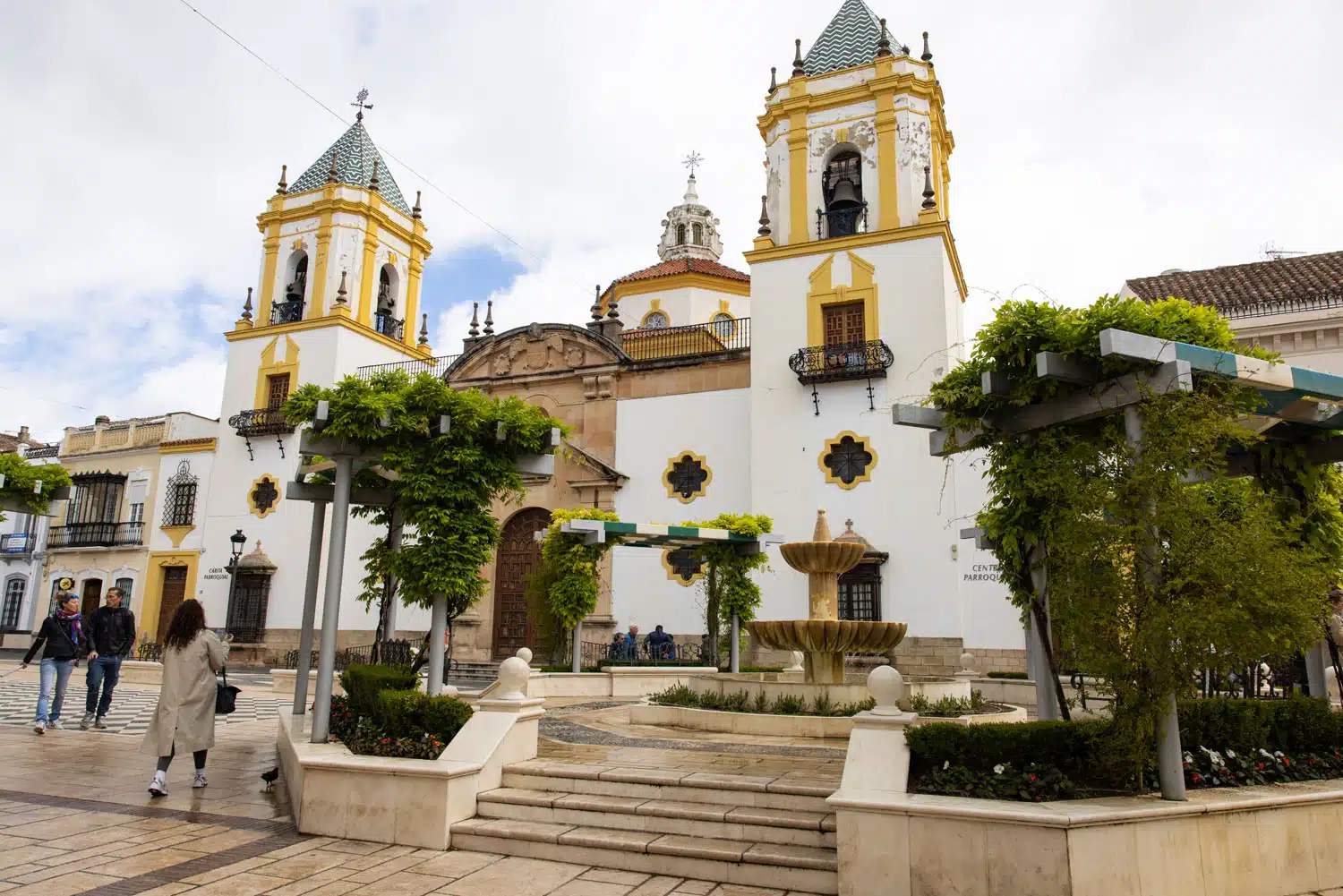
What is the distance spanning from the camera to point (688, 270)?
30844 mm

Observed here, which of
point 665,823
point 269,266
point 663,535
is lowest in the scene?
point 665,823

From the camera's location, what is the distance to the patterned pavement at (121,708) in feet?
39.5

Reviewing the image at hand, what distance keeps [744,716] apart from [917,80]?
633 inches

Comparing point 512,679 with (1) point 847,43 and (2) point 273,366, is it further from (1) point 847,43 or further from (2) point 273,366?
(2) point 273,366

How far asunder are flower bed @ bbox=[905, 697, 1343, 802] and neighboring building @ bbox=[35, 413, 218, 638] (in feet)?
88.6

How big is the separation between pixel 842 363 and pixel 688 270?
1227cm

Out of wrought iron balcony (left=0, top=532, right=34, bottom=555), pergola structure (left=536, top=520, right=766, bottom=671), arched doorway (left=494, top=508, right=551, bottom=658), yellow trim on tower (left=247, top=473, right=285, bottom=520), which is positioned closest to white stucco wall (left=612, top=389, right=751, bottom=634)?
arched doorway (left=494, top=508, right=551, bottom=658)

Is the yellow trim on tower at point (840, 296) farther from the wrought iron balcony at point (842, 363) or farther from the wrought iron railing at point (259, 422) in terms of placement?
the wrought iron railing at point (259, 422)

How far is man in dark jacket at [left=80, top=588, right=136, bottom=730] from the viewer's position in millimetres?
10641

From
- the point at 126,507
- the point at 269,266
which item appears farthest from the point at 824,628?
the point at 126,507

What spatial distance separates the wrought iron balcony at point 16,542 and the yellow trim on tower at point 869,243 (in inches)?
1041

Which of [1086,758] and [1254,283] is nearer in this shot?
[1086,758]

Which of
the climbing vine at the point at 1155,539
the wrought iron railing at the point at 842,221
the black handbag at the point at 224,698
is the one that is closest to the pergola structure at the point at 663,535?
the wrought iron railing at the point at 842,221

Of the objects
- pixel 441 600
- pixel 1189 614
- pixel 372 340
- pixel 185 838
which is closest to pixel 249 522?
pixel 372 340
